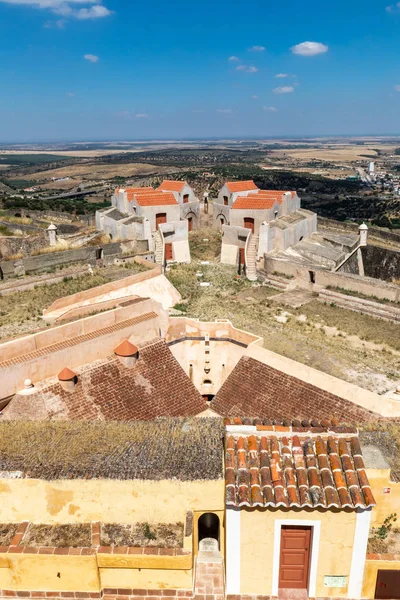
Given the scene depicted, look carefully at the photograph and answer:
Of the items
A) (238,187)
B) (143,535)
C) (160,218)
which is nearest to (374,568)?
(143,535)

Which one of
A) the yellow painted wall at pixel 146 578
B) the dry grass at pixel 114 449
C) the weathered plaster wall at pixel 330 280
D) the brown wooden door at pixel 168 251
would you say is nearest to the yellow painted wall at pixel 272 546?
the yellow painted wall at pixel 146 578

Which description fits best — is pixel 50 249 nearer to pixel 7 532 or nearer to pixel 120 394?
pixel 120 394

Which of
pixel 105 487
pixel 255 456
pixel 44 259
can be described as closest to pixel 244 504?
pixel 255 456

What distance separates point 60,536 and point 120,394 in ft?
25.6

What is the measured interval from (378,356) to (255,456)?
508 inches

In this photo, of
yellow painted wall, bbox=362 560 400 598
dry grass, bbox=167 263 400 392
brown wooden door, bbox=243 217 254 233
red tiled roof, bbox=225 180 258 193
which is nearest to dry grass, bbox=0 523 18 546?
yellow painted wall, bbox=362 560 400 598

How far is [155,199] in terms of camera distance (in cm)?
3291

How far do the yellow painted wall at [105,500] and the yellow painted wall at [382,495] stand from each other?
2.73 m

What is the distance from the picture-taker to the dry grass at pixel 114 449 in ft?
29.0

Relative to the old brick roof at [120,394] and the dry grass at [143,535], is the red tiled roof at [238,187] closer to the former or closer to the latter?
the old brick roof at [120,394]

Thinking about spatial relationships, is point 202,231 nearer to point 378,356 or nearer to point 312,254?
point 312,254

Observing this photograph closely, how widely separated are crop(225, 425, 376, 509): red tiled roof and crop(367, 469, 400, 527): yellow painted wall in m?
0.99

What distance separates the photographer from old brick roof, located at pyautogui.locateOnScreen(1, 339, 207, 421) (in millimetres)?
14555

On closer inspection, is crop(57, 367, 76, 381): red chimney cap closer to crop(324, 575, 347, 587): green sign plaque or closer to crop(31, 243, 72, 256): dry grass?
crop(324, 575, 347, 587): green sign plaque
